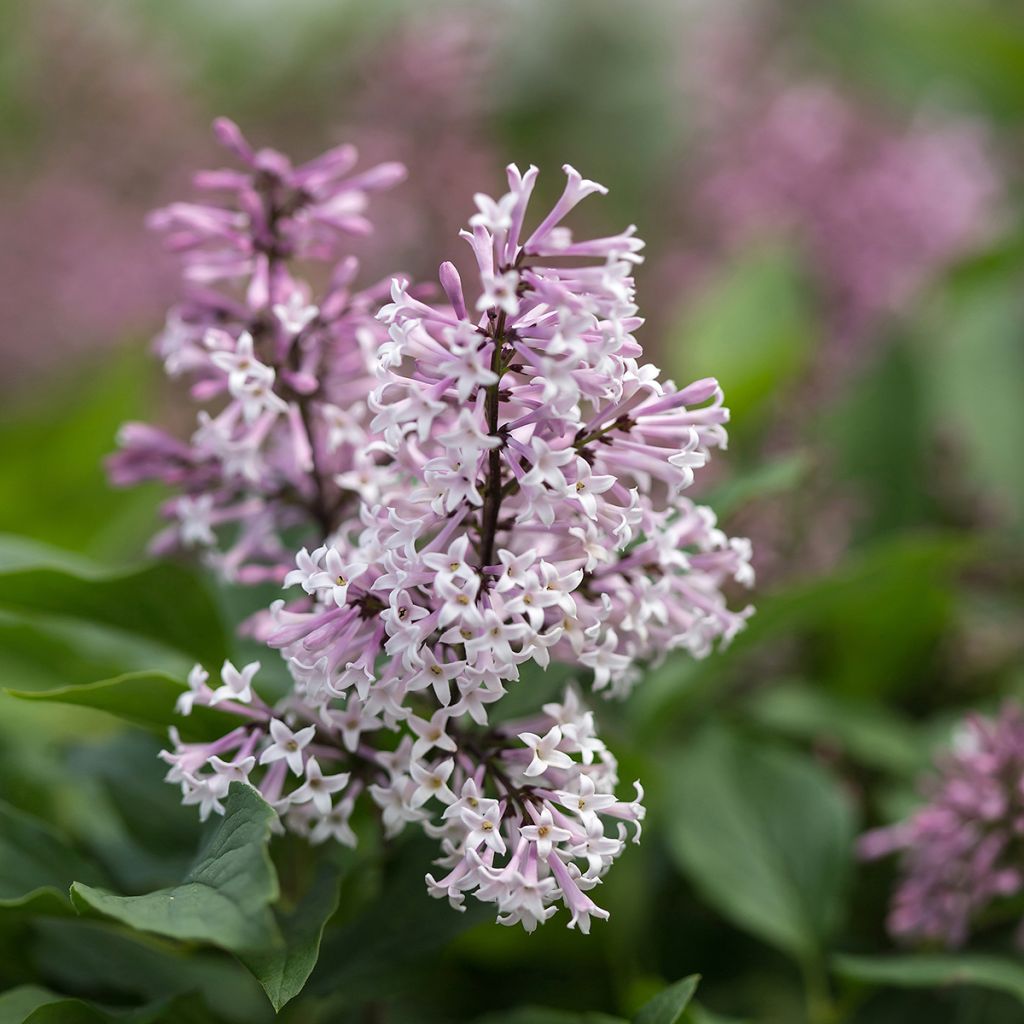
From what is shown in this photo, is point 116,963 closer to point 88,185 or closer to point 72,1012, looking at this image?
point 72,1012

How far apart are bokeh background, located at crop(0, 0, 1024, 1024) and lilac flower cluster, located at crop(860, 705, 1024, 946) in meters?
0.06

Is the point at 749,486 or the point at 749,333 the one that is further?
the point at 749,333

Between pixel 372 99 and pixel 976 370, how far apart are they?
2.98 feet

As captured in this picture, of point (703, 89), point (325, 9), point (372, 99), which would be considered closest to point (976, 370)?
point (703, 89)

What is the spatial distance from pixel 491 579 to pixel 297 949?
198mm

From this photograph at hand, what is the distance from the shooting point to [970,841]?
75 centimetres

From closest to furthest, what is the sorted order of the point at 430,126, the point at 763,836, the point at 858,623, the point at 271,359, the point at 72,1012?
the point at 72,1012, the point at 271,359, the point at 763,836, the point at 858,623, the point at 430,126

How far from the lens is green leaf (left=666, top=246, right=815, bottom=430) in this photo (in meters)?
1.24

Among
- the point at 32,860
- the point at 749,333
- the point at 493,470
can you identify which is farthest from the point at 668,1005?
the point at 749,333

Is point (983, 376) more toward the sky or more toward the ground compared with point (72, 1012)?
more toward the sky

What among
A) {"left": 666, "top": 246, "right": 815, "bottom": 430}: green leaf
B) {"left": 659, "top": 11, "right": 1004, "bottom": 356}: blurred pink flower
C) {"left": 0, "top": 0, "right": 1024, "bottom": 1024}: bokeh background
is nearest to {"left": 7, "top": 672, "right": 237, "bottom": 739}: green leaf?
{"left": 0, "top": 0, "right": 1024, "bottom": 1024}: bokeh background

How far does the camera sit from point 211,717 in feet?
2.14

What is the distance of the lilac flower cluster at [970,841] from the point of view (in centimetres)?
75

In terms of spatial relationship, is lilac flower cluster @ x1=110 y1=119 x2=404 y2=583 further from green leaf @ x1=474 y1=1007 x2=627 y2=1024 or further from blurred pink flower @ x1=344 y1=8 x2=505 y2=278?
blurred pink flower @ x1=344 y1=8 x2=505 y2=278
